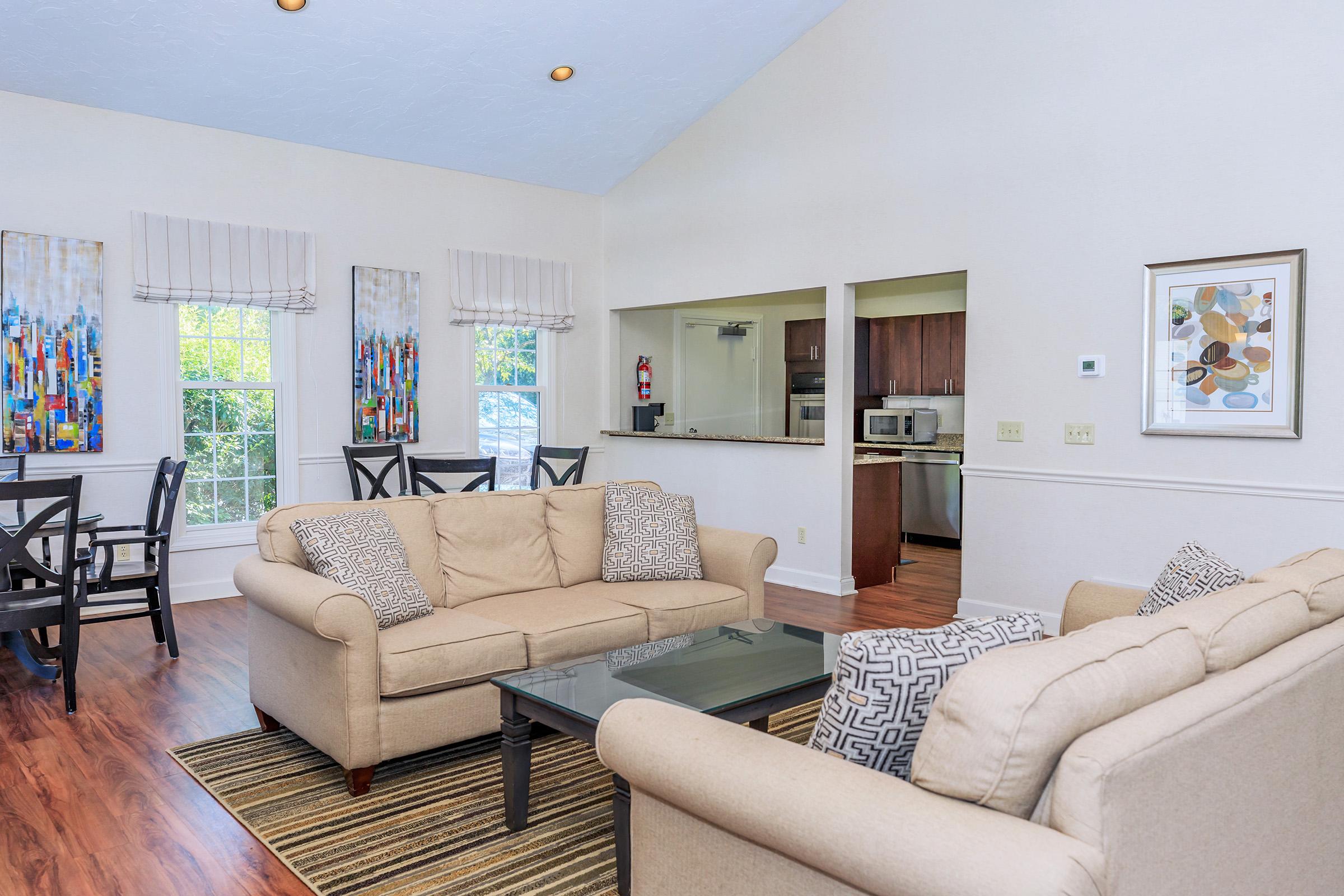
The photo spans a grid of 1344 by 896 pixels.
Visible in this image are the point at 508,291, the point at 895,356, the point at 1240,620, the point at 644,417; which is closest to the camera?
the point at 1240,620

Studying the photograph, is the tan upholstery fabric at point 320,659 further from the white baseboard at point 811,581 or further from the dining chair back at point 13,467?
the white baseboard at point 811,581

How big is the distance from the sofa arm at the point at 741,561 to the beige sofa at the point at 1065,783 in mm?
2138

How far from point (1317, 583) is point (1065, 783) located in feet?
3.96

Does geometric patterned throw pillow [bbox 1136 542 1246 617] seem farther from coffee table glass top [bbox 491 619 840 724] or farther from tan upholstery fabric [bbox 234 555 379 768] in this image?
tan upholstery fabric [bbox 234 555 379 768]

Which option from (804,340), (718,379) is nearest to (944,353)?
(804,340)

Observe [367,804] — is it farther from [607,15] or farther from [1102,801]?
[607,15]

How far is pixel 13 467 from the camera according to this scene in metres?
4.82

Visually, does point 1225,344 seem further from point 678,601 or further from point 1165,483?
point 678,601

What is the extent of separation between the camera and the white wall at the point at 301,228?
5.22m

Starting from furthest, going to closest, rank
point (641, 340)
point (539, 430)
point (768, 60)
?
point (641, 340) → point (539, 430) → point (768, 60)

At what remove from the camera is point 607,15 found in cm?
523

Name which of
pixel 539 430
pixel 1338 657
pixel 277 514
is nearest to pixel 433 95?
pixel 539 430

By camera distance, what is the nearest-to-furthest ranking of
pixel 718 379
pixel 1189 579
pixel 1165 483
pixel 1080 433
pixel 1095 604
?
1. pixel 1189 579
2. pixel 1095 604
3. pixel 1165 483
4. pixel 1080 433
5. pixel 718 379

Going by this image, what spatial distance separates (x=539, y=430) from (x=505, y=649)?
438 centimetres
